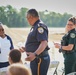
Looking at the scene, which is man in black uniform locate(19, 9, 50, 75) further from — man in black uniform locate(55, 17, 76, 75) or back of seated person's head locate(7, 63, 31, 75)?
back of seated person's head locate(7, 63, 31, 75)

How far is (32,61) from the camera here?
2672mm

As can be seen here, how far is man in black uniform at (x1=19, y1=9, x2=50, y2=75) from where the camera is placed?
8.37 feet

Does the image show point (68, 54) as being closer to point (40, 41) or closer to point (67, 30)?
point (67, 30)

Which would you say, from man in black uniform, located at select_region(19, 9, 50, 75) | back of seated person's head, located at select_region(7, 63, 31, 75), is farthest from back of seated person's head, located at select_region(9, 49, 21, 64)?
back of seated person's head, located at select_region(7, 63, 31, 75)

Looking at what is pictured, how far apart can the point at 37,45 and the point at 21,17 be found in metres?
2.17

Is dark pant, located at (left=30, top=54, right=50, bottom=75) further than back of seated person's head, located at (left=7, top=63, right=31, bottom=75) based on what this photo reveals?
Yes

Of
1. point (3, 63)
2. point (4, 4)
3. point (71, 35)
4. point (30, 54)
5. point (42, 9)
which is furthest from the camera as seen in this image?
point (42, 9)

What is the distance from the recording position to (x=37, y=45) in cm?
262

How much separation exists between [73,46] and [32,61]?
53 cm

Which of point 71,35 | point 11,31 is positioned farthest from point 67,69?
point 11,31

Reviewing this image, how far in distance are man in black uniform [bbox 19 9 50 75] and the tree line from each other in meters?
1.91

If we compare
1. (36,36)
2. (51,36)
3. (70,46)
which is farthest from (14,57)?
(51,36)

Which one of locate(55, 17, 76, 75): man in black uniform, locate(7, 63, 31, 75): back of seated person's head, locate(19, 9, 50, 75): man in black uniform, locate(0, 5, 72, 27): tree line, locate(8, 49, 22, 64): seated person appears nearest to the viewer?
locate(7, 63, 31, 75): back of seated person's head

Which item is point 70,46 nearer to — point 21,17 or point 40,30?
point 40,30
